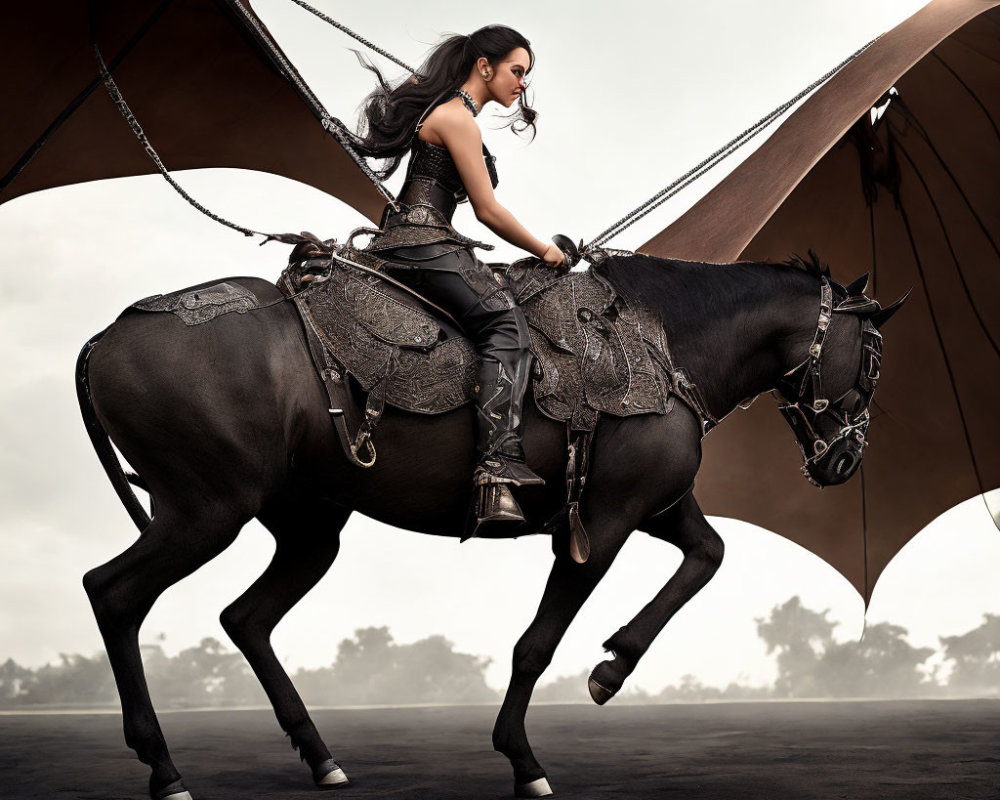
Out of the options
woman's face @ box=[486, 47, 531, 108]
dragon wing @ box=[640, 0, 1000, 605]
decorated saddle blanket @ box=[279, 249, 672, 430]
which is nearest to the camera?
decorated saddle blanket @ box=[279, 249, 672, 430]

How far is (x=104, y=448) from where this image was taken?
4.20 metres

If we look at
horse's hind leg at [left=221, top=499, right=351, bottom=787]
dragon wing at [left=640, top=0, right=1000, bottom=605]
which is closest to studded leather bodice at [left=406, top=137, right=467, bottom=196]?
horse's hind leg at [left=221, top=499, right=351, bottom=787]

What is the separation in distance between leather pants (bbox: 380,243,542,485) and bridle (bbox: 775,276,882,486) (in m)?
1.26

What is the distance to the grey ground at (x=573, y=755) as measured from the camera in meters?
4.09

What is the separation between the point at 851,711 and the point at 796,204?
3.50 meters

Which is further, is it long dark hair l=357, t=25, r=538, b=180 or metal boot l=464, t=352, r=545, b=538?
long dark hair l=357, t=25, r=538, b=180

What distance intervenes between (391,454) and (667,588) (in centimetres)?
126

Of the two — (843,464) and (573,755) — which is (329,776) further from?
(843,464)

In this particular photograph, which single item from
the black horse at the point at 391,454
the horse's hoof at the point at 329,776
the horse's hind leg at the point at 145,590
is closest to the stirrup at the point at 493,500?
the black horse at the point at 391,454

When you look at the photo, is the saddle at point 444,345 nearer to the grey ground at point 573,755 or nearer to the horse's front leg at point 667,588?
the horse's front leg at point 667,588

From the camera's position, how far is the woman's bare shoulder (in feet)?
13.7

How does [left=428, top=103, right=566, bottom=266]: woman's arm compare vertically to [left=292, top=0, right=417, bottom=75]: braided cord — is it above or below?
below

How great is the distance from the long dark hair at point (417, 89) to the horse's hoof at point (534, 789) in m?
2.27

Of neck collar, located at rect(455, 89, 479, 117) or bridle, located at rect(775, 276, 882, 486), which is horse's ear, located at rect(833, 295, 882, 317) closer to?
bridle, located at rect(775, 276, 882, 486)
